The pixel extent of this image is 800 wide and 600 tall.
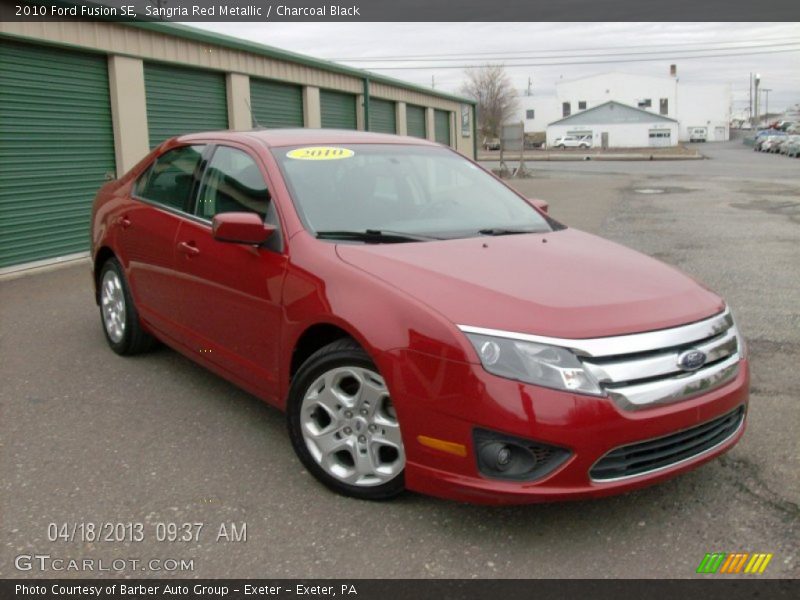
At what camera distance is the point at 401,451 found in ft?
10.1

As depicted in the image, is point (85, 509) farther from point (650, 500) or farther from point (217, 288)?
point (650, 500)

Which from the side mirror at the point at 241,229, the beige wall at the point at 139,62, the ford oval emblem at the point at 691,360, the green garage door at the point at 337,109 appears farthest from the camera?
the green garage door at the point at 337,109

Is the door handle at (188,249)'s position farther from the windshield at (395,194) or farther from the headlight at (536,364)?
the headlight at (536,364)

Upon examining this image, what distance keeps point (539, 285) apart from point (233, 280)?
1622mm

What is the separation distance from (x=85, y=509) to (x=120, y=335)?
2.31m

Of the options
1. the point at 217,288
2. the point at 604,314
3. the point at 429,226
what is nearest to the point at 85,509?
the point at 217,288

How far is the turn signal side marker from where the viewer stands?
283cm

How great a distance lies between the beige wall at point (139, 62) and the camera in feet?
32.3

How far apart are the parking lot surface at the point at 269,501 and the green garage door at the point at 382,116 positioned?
49.7ft

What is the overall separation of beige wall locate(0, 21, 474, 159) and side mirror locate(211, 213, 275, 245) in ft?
23.3

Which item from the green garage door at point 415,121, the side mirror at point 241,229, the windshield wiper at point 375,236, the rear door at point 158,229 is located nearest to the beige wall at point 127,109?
the rear door at point 158,229

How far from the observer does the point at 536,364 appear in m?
2.77

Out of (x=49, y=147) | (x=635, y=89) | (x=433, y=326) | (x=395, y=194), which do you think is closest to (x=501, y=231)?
(x=395, y=194)

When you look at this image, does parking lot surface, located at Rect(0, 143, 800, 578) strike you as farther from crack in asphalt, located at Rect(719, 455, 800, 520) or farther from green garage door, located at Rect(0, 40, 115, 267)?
green garage door, located at Rect(0, 40, 115, 267)
